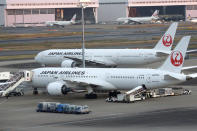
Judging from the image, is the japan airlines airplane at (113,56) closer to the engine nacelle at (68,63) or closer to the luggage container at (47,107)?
the engine nacelle at (68,63)

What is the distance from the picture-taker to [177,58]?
6344 centimetres

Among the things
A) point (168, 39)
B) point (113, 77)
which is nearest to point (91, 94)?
point (113, 77)

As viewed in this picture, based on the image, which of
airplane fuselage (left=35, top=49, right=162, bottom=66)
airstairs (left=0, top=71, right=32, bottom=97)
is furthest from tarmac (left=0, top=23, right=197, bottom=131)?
airplane fuselage (left=35, top=49, right=162, bottom=66)

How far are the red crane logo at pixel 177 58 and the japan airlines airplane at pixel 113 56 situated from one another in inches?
1211

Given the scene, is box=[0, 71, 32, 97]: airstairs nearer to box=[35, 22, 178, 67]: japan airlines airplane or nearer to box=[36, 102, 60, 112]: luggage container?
box=[36, 102, 60, 112]: luggage container

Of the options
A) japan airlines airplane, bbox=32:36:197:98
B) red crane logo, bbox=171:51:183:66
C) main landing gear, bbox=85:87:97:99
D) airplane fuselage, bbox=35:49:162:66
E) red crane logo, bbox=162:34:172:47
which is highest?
red crane logo, bbox=162:34:172:47

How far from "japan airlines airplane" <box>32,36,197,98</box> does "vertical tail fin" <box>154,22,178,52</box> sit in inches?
1149

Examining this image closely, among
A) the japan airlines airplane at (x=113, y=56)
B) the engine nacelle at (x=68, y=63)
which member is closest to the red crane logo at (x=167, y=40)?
the japan airlines airplane at (x=113, y=56)

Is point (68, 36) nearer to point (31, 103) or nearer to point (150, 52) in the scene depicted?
point (150, 52)

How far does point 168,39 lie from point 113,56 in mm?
11068

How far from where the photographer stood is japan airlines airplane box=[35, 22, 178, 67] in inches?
3760

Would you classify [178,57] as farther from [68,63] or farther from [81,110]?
[68,63]

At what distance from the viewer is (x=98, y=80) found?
6731 cm

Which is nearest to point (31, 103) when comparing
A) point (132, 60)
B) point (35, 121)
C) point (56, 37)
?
point (35, 121)
